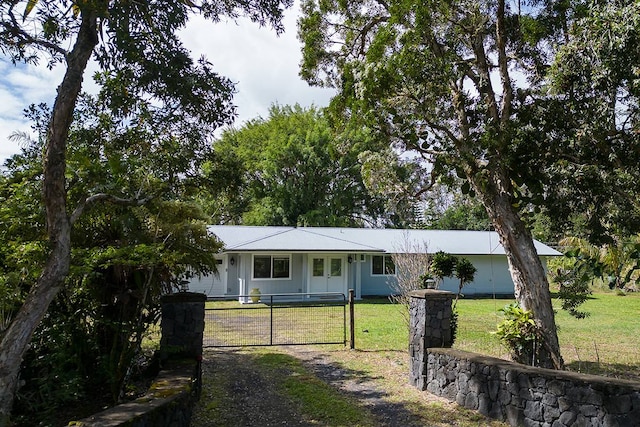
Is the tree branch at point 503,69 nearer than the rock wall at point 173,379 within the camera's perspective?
No

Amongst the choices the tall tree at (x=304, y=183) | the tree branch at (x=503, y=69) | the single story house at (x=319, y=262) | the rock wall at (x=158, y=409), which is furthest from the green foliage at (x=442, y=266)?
the tall tree at (x=304, y=183)

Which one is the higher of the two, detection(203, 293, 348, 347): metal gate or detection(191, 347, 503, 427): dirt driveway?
detection(203, 293, 348, 347): metal gate

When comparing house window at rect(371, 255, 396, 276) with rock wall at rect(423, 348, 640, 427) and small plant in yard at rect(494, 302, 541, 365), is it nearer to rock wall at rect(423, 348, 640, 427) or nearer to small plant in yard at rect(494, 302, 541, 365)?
small plant in yard at rect(494, 302, 541, 365)

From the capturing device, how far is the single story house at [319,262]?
19.0 meters

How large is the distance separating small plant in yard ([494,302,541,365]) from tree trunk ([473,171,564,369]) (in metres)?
0.18

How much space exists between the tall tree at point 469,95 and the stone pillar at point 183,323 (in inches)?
171

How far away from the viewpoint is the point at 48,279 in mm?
4172

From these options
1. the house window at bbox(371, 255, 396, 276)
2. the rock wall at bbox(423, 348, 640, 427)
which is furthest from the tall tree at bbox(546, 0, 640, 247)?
the house window at bbox(371, 255, 396, 276)

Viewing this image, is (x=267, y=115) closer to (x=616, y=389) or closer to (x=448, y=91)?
(x=448, y=91)

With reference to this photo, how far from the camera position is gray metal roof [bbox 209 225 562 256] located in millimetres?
18844

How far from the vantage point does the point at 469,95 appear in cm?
882

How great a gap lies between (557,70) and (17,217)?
714cm

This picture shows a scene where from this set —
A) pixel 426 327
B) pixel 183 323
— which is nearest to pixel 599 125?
pixel 426 327

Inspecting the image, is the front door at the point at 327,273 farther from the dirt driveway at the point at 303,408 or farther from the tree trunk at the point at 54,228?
the tree trunk at the point at 54,228
